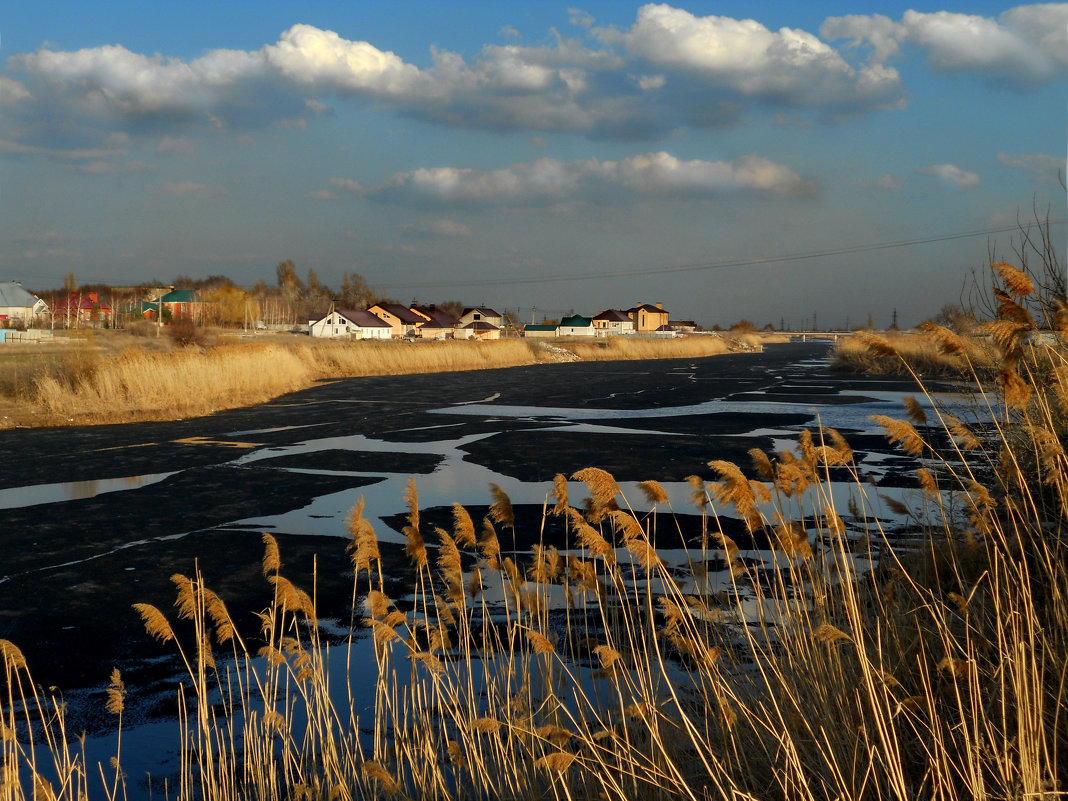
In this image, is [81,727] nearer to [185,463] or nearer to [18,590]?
[18,590]

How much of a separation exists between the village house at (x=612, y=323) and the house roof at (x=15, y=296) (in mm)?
77908

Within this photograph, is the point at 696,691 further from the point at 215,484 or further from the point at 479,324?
the point at 479,324

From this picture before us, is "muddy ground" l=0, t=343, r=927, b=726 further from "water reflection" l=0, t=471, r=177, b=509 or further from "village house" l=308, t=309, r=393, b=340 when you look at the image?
"village house" l=308, t=309, r=393, b=340

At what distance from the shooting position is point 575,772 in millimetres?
4008

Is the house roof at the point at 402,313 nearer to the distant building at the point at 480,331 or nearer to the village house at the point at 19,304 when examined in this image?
the distant building at the point at 480,331

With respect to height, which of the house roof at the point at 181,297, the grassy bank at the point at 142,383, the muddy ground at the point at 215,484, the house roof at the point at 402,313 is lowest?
the muddy ground at the point at 215,484

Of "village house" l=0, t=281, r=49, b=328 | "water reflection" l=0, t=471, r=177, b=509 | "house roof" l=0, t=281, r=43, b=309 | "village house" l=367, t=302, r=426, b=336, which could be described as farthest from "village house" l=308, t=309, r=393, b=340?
"water reflection" l=0, t=471, r=177, b=509

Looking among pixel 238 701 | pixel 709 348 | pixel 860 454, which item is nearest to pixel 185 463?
pixel 238 701

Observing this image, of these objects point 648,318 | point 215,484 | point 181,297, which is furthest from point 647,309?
point 215,484

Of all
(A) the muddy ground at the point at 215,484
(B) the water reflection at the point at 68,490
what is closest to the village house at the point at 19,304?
(A) the muddy ground at the point at 215,484

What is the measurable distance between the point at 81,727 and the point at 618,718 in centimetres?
293

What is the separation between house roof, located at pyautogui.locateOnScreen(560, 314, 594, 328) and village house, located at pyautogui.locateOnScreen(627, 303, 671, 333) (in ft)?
45.5

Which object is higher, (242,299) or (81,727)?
(242,299)

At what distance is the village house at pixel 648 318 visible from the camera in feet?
527
